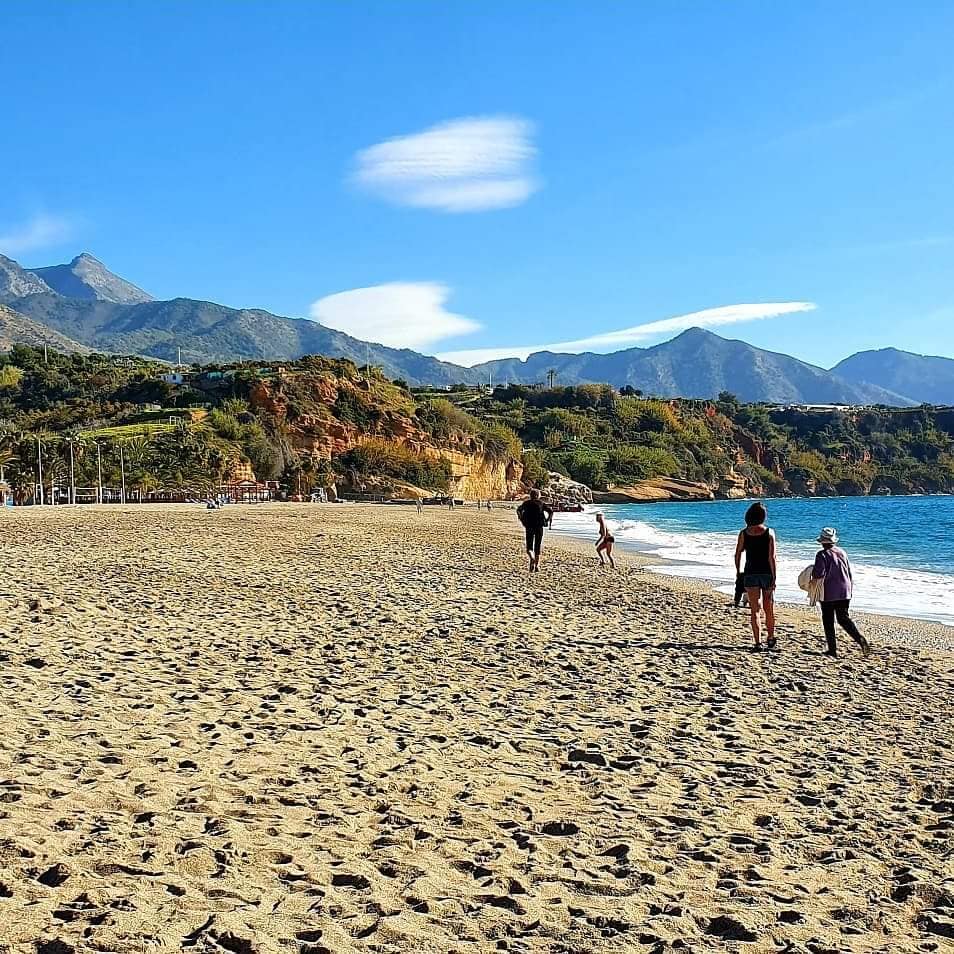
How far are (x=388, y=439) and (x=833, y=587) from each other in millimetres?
70360

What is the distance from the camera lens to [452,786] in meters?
4.86

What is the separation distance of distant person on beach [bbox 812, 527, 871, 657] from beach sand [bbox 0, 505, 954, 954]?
0.37 m

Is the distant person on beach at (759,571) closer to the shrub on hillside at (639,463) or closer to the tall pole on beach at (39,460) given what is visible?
the tall pole on beach at (39,460)

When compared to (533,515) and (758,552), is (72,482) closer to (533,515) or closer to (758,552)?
(533,515)

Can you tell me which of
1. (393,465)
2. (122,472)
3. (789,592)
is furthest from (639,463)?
(789,592)

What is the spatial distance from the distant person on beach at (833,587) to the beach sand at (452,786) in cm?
37

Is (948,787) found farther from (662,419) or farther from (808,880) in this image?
(662,419)

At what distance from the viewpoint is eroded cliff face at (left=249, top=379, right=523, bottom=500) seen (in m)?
74.0

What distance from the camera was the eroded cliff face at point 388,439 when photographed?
74.0 metres

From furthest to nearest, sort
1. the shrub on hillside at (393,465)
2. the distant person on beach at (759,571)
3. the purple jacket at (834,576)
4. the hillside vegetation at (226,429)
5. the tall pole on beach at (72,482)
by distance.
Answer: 1. the shrub on hillside at (393,465)
2. the hillside vegetation at (226,429)
3. the tall pole on beach at (72,482)
4. the distant person on beach at (759,571)
5. the purple jacket at (834,576)

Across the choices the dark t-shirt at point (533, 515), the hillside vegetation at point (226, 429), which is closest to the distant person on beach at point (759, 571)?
the dark t-shirt at point (533, 515)

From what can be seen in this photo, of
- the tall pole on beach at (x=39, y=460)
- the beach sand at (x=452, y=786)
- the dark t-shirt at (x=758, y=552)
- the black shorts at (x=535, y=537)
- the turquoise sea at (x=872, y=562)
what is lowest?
the turquoise sea at (x=872, y=562)

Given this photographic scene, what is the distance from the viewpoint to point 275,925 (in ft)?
10.4

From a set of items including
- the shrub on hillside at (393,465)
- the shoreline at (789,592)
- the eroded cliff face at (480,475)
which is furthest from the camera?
the eroded cliff face at (480,475)
